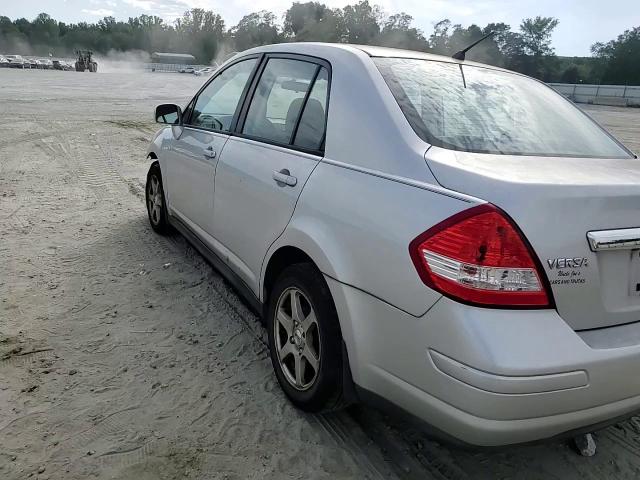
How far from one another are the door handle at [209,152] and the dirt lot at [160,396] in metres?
1.04

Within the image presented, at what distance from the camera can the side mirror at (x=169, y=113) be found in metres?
4.39

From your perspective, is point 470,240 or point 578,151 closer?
point 470,240

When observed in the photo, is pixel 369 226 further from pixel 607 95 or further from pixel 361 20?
pixel 361 20

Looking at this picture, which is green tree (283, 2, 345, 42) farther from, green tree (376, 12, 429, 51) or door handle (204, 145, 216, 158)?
door handle (204, 145, 216, 158)

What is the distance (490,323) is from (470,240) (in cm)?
27

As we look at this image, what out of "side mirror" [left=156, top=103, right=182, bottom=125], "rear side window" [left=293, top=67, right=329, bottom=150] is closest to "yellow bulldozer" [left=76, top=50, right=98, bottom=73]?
"side mirror" [left=156, top=103, right=182, bottom=125]

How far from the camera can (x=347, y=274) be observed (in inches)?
82.0

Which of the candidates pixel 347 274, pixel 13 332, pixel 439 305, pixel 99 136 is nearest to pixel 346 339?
Result: pixel 347 274

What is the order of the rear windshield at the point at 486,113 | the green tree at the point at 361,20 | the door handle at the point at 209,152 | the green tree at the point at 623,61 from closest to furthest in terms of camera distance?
the rear windshield at the point at 486,113 → the door handle at the point at 209,152 → the green tree at the point at 623,61 → the green tree at the point at 361,20

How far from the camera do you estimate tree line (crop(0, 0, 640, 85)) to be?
8300cm

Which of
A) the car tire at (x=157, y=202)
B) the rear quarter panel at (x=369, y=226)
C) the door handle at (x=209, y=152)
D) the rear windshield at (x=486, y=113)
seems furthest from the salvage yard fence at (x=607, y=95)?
the rear quarter panel at (x=369, y=226)

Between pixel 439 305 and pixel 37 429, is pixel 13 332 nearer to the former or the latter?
pixel 37 429

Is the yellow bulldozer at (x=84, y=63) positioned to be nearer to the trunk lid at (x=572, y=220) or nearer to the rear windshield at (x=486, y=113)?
the rear windshield at (x=486, y=113)

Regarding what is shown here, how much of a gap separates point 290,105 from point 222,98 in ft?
3.59
